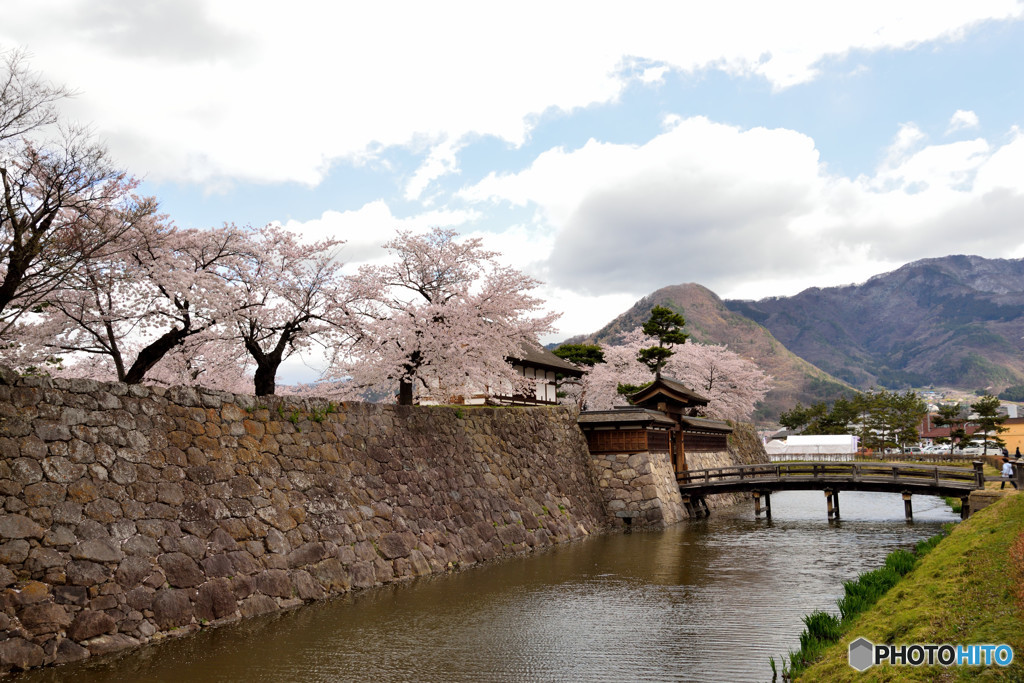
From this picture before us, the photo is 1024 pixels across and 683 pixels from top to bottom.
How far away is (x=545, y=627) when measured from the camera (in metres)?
11.2

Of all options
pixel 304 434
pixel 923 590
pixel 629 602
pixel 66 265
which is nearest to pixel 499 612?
pixel 629 602

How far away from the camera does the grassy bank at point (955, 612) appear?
5992 millimetres

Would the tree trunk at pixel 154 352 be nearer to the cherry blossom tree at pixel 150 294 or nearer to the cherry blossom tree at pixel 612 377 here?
the cherry blossom tree at pixel 150 294

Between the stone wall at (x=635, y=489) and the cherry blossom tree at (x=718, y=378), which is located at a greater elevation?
the cherry blossom tree at (x=718, y=378)

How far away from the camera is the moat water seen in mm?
8844

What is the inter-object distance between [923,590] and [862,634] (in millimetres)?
1584

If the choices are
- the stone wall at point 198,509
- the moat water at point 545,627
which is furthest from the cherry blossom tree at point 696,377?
the stone wall at point 198,509

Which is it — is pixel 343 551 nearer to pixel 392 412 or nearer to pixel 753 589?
pixel 392 412

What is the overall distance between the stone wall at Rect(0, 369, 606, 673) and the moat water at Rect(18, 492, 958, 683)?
563 millimetres

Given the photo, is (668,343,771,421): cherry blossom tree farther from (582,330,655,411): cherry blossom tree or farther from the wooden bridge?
the wooden bridge

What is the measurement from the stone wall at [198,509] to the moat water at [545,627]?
1.85 ft

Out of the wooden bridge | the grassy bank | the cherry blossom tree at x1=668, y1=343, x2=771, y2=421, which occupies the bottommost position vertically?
the wooden bridge

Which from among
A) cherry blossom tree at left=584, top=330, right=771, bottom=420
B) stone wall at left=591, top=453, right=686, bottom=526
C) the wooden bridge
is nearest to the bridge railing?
the wooden bridge

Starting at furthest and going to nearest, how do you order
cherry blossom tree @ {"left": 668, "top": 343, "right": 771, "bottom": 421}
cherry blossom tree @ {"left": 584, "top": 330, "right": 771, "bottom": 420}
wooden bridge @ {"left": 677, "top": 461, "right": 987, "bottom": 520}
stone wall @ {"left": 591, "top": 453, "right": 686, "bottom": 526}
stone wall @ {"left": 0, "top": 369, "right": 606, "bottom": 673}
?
cherry blossom tree @ {"left": 668, "top": 343, "right": 771, "bottom": 421}, cherry blossom tree @ {"left": 584, "top": 330, "right": 771, "bottom": 420}, stone wall @ {"left": 591, "top": 453, "right": 686, "bottom": 526}, wooden bridge @ {"left": 677, "top": 461, "right": 987, "bottom": 520}, stone wall @ {"left": 0, "top": 369, "right": 606, "bottom": 673}
